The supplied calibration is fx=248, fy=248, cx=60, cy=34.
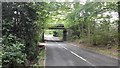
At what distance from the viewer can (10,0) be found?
13.9 metres

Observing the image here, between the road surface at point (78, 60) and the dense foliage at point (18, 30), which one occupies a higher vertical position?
the dense foliage at point (18, 30)

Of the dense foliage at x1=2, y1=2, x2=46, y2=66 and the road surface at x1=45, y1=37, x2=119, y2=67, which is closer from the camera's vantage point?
the dense foliage at x1=2, y1=2, x2=46, y2=66

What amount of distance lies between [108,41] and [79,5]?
6.73m

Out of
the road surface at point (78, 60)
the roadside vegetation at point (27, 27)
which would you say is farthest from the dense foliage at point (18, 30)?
the road surface at point (78, 60)

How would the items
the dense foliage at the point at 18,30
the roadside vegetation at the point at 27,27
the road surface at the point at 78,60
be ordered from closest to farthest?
the dense foliage at the point at 18,30, the roadside vegetation at the point at 27,27, the road surface at the point at 78,60

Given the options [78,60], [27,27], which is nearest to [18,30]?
[27,27]

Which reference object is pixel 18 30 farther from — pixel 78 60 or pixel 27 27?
pixel 78 60

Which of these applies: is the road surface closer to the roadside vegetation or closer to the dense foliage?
the roadside vegetation

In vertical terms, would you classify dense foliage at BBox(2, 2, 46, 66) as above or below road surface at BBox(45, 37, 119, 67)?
above

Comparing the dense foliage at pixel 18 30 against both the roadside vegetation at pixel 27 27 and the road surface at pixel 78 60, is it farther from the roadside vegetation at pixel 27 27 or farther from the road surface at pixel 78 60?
the road surface at pixel 78 60

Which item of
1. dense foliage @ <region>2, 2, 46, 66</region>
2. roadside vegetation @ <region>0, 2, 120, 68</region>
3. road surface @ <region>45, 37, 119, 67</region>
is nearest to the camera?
dense foliage @ <region>2, 2, 46, 66</region>

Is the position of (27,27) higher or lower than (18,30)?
higher

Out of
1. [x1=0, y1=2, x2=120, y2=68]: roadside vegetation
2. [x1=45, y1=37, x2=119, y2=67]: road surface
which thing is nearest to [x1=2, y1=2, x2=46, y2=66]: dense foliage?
[x1=0, y1=2, x2=120, y2=68]: roadside vegetation

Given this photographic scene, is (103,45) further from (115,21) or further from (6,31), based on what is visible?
(6,31)
